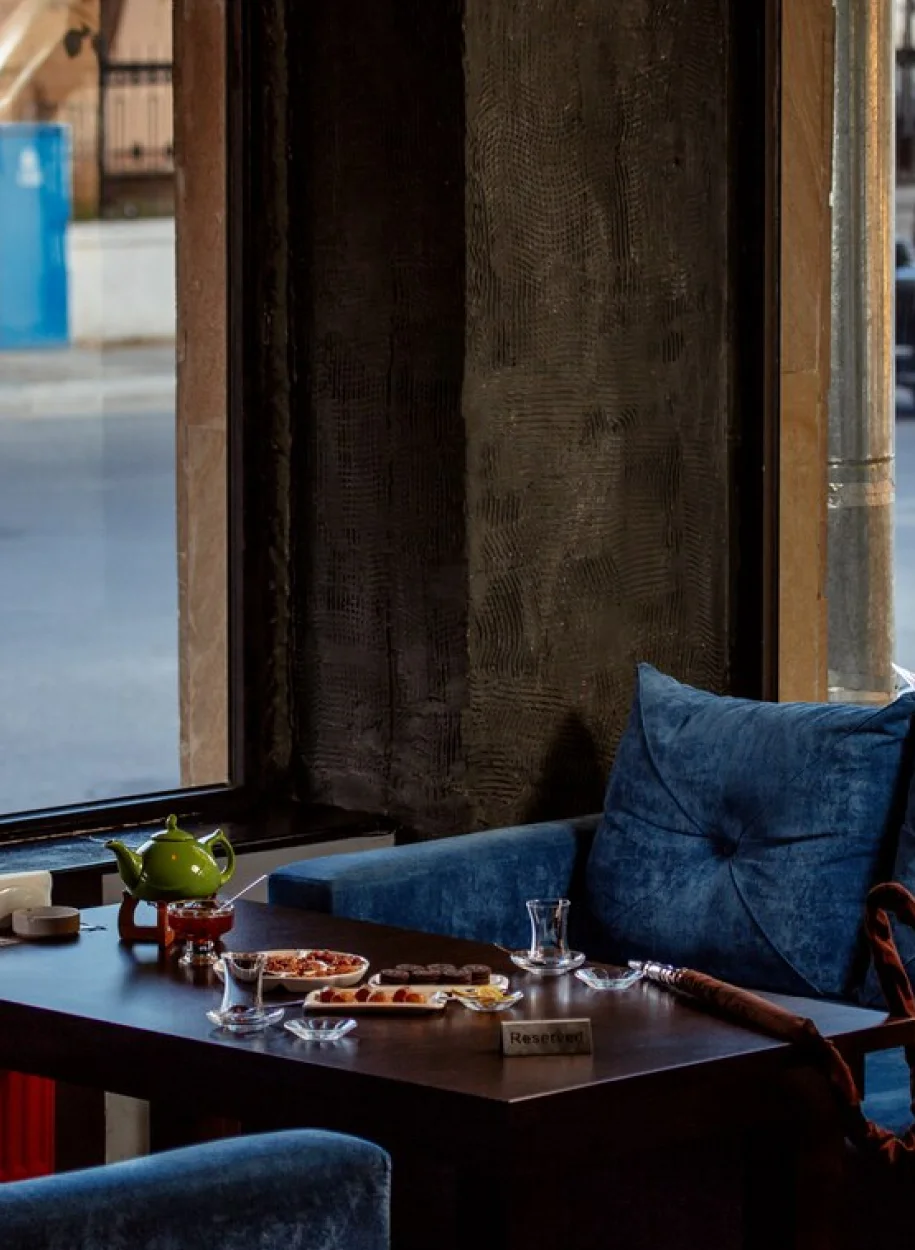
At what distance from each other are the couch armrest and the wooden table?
41 cm

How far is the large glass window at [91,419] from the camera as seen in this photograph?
3.86 meters

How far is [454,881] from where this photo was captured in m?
3.59

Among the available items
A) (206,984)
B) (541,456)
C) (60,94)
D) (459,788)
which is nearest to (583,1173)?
(206,984)

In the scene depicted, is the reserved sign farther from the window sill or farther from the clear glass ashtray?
the window sill

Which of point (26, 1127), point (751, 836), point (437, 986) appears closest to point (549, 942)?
point (437, 986)

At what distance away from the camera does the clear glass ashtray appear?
266 centimetres

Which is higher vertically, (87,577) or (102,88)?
(102,88)

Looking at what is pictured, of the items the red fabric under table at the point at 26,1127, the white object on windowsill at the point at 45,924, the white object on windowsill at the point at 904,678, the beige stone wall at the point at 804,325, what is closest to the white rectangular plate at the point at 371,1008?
the white object on windowsill at the point at 45,924

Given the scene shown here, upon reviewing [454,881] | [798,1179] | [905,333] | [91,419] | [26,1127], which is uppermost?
[905,333]

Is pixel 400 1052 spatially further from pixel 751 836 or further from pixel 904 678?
pixel 904 678

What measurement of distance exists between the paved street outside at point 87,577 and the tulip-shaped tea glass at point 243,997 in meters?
1.22

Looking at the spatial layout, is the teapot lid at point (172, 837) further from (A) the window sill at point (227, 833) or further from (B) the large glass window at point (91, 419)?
(B) the large glass window at point (91, 419)

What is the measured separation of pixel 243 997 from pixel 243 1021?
0.12 meters

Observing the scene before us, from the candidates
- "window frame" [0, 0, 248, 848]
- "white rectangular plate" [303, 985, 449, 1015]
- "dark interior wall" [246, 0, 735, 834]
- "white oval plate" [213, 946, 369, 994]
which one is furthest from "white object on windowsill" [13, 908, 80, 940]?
"dark interior wall" [246, 0, 735, 834]
